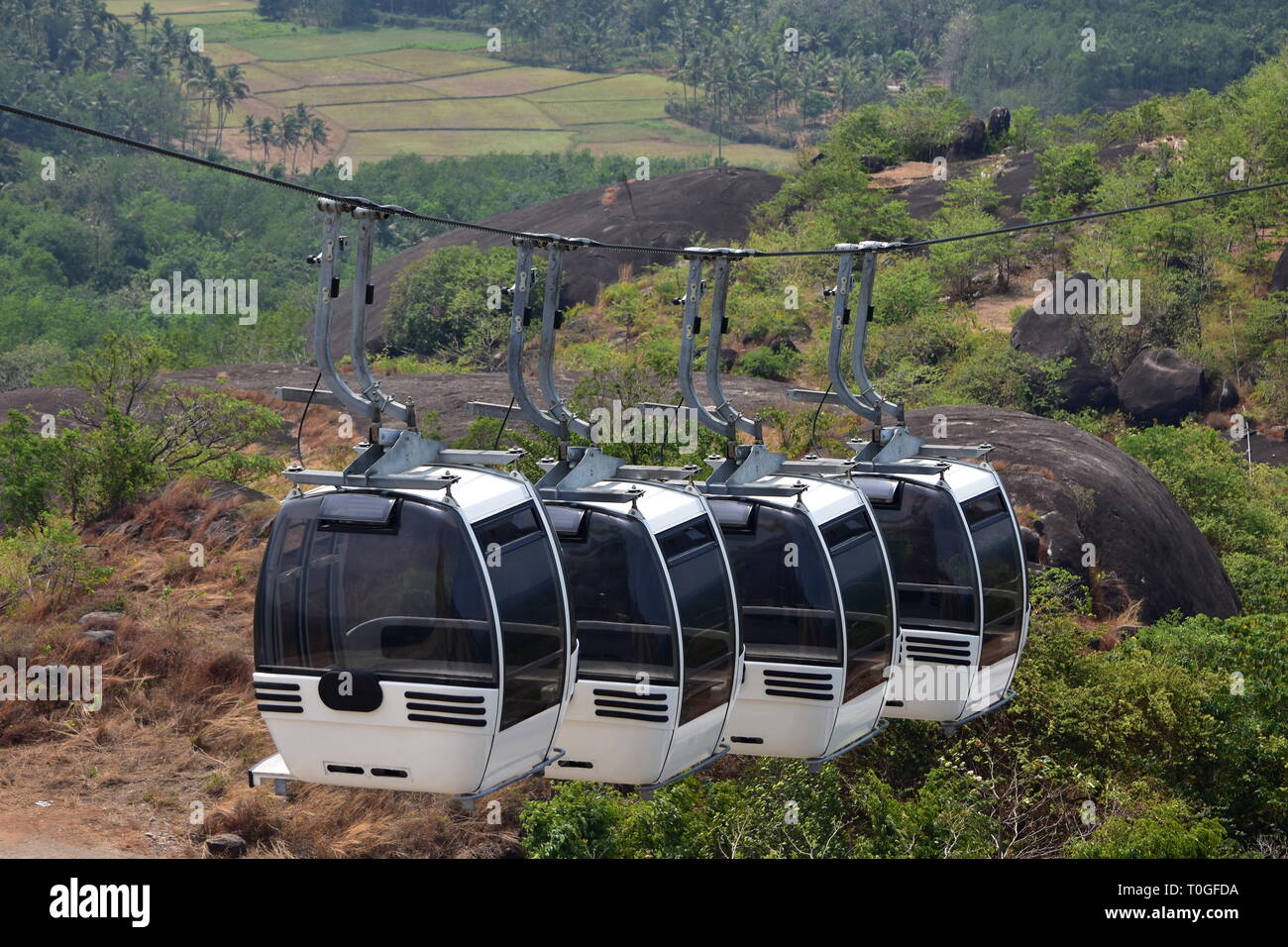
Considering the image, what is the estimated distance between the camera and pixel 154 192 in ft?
375

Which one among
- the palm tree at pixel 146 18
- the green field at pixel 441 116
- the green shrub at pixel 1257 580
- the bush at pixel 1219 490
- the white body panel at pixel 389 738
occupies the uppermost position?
the palm tree at pixel 146 18

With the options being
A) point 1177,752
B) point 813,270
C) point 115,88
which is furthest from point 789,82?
point 1177,752

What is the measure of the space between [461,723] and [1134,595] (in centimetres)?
1886

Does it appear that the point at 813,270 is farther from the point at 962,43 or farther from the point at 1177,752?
the point at 962,43

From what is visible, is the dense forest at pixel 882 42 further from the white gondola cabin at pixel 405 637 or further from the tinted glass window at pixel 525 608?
the white gondola cabin at pixel 405 637

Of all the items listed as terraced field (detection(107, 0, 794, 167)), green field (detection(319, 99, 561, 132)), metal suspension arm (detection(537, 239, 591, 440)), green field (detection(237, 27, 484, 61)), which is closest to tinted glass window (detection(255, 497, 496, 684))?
metal suspension arm (detection(537, 239, 591, 440))

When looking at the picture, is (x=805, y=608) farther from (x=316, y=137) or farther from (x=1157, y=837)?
(x=316, y=137)

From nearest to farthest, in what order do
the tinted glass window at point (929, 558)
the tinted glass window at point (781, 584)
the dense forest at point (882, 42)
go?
the tinted glass window at point (781, 584) < the tinted glass window at point (929, 558) < the dense forest at point (882, 42)

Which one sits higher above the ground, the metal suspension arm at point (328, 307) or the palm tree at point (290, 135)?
the metal suspension arm at point (328, 307)

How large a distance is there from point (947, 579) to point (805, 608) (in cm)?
230

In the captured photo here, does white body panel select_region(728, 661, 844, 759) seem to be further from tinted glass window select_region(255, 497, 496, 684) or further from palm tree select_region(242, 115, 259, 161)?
palm tree select_region(242, 115, 259, 161)

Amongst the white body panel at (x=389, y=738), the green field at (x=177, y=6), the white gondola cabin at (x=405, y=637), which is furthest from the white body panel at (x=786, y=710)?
the green field at (x=177, y=6)

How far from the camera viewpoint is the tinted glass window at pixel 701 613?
1204 centimetres

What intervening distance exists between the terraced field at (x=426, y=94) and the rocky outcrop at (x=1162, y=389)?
94.0 meters
